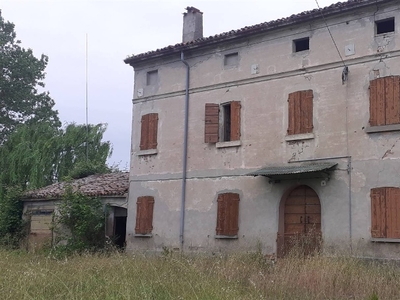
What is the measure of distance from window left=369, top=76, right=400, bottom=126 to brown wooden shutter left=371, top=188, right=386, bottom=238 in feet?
6.02

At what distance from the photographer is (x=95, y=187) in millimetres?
20750

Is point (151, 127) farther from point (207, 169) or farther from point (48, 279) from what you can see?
point (48, 279)

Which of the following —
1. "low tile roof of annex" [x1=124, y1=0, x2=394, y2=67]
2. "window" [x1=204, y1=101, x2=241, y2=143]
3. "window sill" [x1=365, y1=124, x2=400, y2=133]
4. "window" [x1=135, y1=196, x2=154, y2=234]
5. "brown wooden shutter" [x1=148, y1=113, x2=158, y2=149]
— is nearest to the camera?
"window sill" [x1=365, y1=124, x2=400, y2=133]

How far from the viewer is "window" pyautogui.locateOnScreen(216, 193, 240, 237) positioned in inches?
625

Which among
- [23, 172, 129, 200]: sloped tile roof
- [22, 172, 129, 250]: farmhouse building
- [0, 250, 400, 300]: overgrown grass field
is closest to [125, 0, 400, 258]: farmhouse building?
[22, 172, 129, 250]: farmhouse building

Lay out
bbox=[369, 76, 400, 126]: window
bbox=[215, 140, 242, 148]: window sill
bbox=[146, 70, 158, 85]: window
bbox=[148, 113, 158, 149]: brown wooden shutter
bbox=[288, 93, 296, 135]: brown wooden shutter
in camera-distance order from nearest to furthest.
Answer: bbox=[369, 76, 400, 126]: window
bbox=[288, 93, 296, 135]: brown wooden shutter
bbox=[215, 140, 242, 148]: window sill
bbox=[148, 113, 158, 149]: brown wooden shutter
bbox=[146, 70, 158, 85]: window

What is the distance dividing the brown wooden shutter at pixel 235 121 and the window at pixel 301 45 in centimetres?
247

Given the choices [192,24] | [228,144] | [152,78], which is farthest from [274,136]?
[192,24]

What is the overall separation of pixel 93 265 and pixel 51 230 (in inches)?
365

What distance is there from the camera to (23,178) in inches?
1126

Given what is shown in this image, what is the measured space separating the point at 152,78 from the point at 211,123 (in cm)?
361

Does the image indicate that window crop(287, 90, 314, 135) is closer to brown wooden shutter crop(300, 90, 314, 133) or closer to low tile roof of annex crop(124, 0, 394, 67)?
brown wooden shutter crop(300, 90, 314, 133)

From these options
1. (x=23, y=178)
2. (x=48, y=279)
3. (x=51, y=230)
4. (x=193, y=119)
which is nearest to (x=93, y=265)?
(x=48, y=279)

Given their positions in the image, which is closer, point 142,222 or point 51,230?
point 142,222
